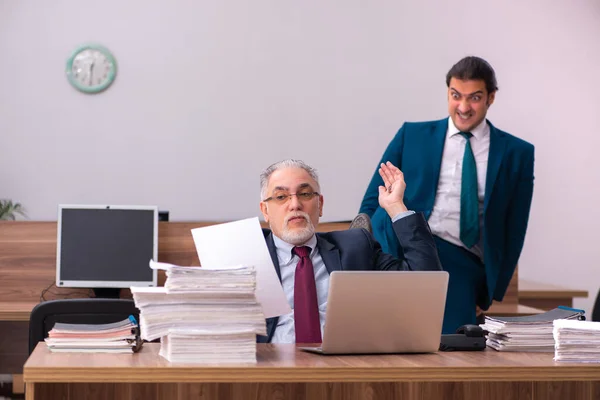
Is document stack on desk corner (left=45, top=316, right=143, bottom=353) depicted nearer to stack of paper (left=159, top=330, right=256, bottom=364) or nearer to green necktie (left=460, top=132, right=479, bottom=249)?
stack of paper (left=159, top=330, right=256, bottom=364)

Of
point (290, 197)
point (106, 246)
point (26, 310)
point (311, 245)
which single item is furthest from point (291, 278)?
point (106, 246)

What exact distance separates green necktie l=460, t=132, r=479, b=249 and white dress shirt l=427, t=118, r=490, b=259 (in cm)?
3

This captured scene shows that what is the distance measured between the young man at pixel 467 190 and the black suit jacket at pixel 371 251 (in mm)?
627

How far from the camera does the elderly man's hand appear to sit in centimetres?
245

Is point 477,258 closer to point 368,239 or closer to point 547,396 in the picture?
point 368,239

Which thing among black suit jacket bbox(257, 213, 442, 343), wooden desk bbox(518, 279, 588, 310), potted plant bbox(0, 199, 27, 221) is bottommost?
wooden desk bbox(518, 279, 588, 310)

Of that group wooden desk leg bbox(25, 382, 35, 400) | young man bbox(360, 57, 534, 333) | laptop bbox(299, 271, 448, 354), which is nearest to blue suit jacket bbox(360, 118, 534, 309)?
young man bbox(360, 57, 534, 333)

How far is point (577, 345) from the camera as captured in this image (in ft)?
6.18

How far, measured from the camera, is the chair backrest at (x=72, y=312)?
9.50 ft

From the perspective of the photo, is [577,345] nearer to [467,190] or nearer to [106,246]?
[467,190]

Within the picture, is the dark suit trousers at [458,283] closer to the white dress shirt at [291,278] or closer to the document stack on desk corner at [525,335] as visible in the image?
the white dress shirt at [291,278]

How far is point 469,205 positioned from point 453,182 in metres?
0.11

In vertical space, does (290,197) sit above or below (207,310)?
above

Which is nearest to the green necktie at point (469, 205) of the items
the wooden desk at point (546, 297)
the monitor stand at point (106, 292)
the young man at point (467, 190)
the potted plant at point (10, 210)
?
the young man at point (467, 190)
